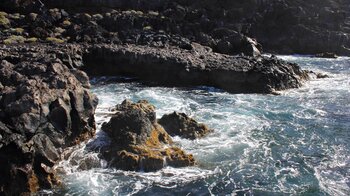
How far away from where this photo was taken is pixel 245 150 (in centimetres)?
2520

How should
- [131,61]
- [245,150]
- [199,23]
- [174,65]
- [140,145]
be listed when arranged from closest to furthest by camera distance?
[140,145], [245,150], [174,65], [131,61], [199,23]

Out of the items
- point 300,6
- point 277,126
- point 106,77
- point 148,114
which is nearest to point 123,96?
point 106,77

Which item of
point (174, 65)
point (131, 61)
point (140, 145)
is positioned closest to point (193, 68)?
point (174, 65)

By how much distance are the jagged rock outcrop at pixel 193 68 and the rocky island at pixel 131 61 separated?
108 millimetres

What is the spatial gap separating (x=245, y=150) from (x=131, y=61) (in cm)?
2221

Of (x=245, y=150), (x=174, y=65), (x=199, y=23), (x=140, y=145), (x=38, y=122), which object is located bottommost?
(x=245, y=150)

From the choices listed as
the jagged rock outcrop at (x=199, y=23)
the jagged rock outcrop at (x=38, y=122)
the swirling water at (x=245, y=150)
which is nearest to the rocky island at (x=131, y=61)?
the jagged rock outcrop at (x=38, y=122)

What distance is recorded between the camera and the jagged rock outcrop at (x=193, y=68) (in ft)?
132

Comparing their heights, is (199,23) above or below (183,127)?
above

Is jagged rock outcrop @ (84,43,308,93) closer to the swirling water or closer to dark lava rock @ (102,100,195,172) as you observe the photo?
the swirling water

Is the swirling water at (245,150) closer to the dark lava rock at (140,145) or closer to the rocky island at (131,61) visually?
the dark lava rock at (140,145)

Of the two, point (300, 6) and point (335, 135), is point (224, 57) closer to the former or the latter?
point (335, 135)

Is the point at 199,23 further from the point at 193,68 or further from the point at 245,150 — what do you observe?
the point at 245,150

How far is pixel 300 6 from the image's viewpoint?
2837 inches
